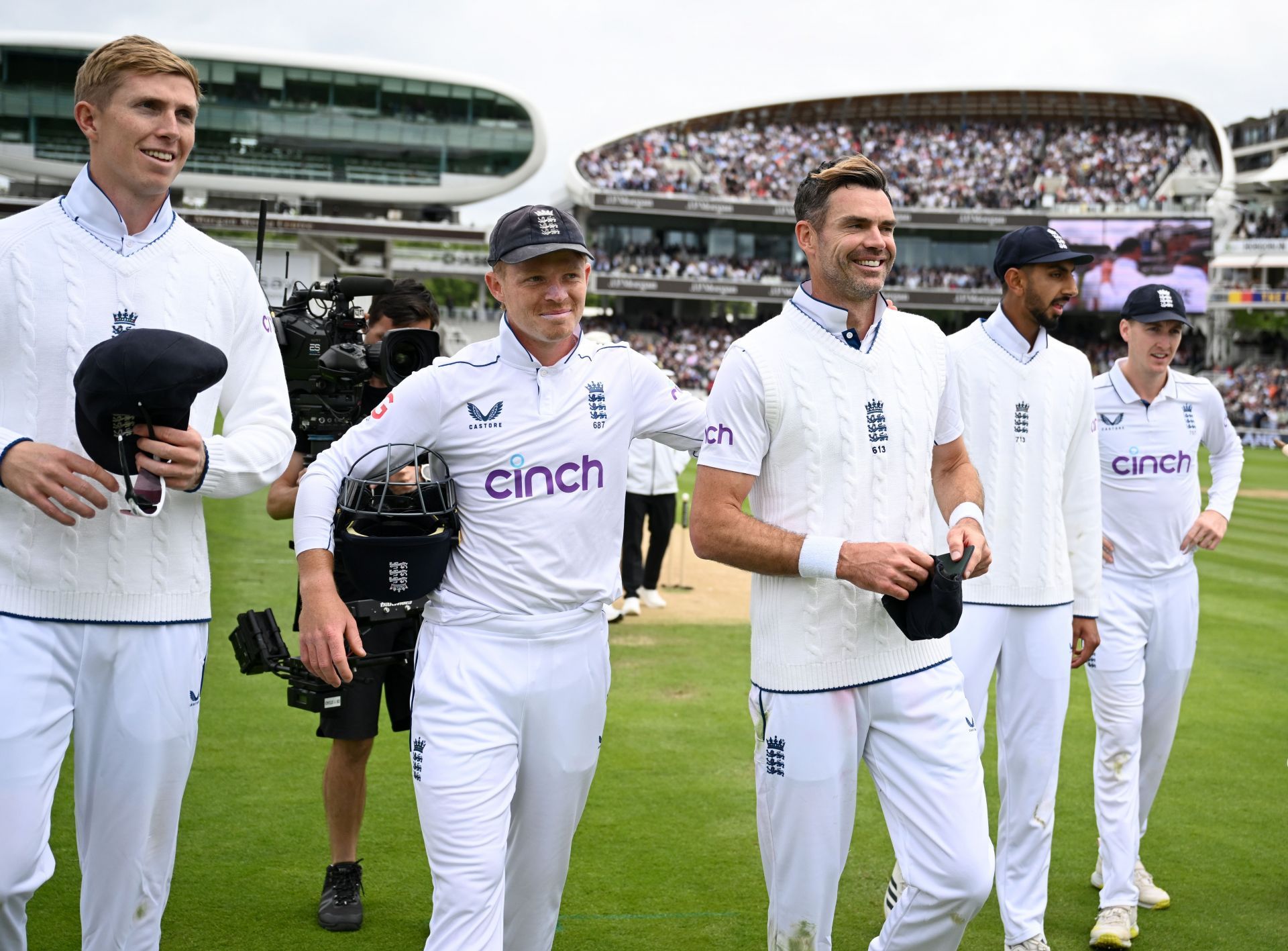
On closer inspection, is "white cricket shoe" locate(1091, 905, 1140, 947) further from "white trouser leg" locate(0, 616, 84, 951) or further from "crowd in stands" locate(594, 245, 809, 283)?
"crowd in stands" locate(594, 245, 809, 283)

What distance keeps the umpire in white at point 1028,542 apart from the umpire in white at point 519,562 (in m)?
1.72

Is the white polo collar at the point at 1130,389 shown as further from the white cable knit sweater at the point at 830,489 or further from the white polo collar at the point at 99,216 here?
the white polo collar at the point at 99,216

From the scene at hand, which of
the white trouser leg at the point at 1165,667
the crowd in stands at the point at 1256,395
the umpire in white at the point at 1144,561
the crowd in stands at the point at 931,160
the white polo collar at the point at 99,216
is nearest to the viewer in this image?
the white polo collar at the point at 99,216

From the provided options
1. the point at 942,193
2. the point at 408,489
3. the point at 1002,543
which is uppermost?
the point at 942,193

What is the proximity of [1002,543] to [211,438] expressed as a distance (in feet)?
9.74

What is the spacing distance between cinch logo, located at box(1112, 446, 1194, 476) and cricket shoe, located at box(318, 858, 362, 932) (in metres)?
3.82

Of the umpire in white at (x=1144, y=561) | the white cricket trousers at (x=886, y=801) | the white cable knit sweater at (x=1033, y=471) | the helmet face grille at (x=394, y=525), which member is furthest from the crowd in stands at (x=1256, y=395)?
the helmet face grille at (x=394, y=525)

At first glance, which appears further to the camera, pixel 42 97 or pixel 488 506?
pixel 42 97

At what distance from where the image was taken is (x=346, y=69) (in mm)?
67625

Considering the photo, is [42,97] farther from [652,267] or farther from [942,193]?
[942,193]

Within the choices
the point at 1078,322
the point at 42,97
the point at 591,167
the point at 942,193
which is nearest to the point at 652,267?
the point at 591,167

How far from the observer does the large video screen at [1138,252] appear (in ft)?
188

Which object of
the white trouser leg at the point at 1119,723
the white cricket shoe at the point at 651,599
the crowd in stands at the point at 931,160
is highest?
the crowd in stands at the point at 931,160

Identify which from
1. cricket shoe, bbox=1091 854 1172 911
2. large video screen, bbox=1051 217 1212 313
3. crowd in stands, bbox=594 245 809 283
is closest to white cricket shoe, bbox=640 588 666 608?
cricket shoe, bbox=1091 854 1172 911
